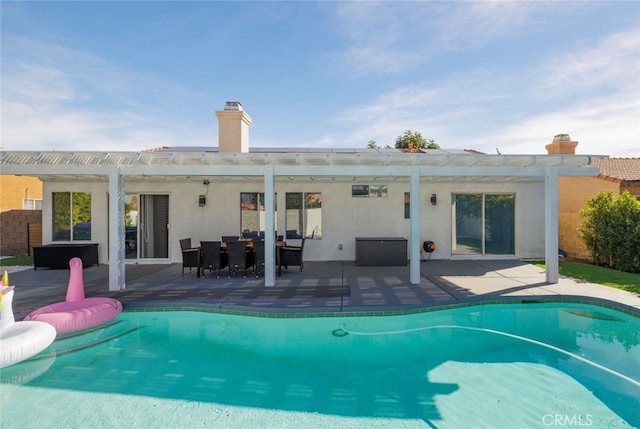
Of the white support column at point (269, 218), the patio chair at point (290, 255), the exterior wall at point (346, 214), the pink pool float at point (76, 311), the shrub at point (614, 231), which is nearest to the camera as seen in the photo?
the pink pool float at point (76, 311)

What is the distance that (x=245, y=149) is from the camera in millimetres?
12906

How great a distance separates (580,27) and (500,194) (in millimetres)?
5783

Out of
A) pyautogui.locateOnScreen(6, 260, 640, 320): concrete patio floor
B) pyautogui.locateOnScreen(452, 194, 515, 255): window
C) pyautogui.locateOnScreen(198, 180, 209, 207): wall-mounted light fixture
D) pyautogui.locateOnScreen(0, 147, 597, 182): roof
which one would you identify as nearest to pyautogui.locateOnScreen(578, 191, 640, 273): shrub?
pyautogui.locateOnScreen(452, 194, 515, 255): window

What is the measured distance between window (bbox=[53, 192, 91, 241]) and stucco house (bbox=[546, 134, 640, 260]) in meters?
18.7

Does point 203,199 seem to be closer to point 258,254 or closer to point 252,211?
point 252,211

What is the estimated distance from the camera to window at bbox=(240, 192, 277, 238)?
12.5 meters

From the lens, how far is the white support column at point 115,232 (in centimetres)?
797

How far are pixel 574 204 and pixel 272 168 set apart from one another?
15.0 meters

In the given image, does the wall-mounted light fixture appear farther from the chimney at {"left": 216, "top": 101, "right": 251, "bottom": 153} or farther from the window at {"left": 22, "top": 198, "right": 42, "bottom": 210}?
the window at {"left": 22, "top": 198, "right": 42, "bottom": 210}

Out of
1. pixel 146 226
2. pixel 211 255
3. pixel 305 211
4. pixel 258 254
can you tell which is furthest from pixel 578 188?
pixel 146 226

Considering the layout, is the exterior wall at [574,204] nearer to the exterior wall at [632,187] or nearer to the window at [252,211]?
the exterior wall at [632,187]

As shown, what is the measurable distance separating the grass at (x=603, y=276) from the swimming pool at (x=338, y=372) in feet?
7.58

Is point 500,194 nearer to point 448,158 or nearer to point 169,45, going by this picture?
point 448,158

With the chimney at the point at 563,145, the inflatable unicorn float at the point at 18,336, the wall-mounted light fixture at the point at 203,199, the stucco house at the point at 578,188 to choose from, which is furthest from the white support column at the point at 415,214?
the chimney at the point at 563,145
